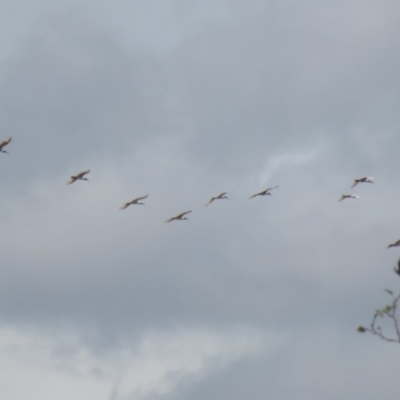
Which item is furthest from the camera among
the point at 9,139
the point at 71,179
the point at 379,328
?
the point at 71,179

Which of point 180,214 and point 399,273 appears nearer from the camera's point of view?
point 399,273

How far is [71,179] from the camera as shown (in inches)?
4594

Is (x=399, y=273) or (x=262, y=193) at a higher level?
(x=262, y=193)

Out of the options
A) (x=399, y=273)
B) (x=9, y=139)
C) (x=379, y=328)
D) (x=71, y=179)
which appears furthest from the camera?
(x=71, y=179)

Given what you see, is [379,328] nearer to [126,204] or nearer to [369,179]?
[369,179]

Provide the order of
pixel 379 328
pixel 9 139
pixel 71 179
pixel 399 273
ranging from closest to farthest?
pixel 399 273 → pixel 379 328 → pixel 9 139 → pixel 71 179

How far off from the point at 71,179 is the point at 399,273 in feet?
287

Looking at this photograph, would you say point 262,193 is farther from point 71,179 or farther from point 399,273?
point 399,273

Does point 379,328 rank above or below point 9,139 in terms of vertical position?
below

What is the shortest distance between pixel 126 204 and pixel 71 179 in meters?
7.03

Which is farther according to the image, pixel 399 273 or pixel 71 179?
pixel 71 179

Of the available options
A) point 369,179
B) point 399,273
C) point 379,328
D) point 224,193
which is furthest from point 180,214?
Result: point 399,273

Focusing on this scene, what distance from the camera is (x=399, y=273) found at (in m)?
31.6

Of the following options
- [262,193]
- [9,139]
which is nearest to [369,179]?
[262,193]
